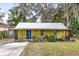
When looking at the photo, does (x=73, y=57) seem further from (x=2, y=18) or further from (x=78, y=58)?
(x=2, y=18)

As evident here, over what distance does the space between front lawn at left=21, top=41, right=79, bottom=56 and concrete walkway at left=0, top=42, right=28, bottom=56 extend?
7 cm

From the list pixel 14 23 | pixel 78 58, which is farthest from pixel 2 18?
pixel 78 58

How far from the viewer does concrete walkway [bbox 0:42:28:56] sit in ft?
51.6

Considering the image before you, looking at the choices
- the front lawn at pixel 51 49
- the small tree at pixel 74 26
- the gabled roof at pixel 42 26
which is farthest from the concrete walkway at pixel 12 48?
the small tree at pixel 74 26

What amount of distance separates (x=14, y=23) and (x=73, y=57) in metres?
0.92

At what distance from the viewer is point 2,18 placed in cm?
1577

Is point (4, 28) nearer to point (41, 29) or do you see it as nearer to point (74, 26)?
point (41, 29)

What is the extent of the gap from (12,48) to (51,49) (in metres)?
0.53

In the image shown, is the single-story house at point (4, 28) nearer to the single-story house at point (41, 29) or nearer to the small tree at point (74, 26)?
the single-story house at point (41, 29)

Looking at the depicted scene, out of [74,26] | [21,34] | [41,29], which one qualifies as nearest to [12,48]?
[21,34]

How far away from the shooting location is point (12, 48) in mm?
15781

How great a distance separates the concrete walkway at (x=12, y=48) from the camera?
1573 centimetres

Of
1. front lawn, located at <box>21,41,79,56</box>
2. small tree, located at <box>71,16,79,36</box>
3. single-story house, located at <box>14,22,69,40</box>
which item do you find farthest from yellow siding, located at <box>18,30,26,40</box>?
small tree, located at <box>71,16,79,36</box>

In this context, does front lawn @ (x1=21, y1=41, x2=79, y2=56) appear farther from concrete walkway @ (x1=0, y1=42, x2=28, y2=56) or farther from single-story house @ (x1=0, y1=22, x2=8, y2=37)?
single-story house @ (x1=0, y1=22, x2=8, y2=37)
